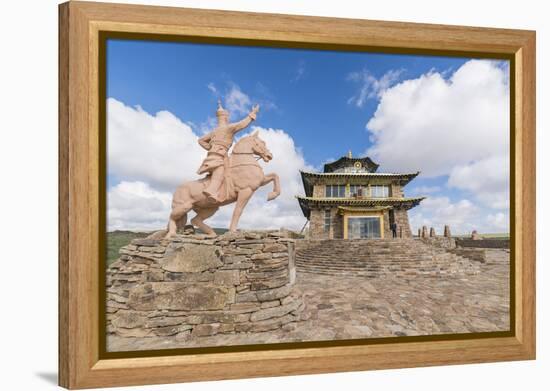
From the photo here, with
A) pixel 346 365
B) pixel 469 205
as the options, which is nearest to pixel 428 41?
pixel 469 205

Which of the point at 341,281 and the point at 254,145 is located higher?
the point at 254,145

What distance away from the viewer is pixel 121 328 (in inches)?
133

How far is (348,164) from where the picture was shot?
446 centimetres

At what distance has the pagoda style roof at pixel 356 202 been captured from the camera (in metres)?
4.17

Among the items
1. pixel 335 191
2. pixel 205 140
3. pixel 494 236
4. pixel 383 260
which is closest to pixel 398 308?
pixel 383 260

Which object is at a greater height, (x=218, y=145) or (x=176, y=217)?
(x=218, y=145)

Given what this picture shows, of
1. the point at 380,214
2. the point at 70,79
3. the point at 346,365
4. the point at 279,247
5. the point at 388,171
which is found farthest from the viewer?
the point at 380,214

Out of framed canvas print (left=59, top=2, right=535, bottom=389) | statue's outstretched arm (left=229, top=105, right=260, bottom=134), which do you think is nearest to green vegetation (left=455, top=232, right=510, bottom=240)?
framed canvas print (left=59, top=2, right=535, bottom=389)

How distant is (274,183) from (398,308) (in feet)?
5.60

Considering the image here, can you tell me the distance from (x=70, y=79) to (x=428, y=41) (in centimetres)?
310

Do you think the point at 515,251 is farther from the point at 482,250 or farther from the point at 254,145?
the point at 254,145

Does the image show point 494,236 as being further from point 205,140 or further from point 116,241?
point 116,241

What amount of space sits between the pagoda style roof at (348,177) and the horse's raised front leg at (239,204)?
606 mm

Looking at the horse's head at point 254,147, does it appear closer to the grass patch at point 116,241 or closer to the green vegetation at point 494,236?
the grass patch at point 116,241
